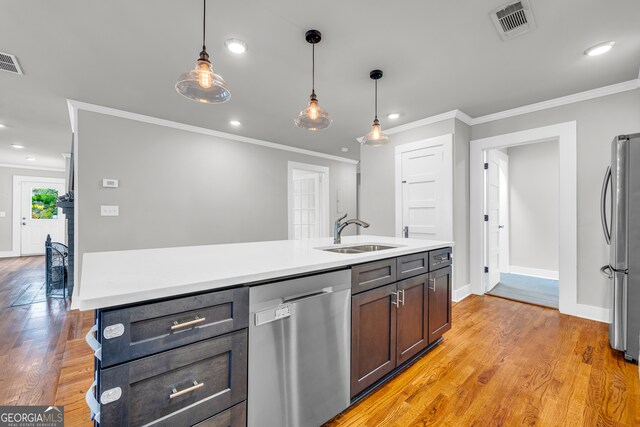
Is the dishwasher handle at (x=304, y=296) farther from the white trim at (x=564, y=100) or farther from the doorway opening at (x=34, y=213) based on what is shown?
the doorway opening at (x=34, y=213)

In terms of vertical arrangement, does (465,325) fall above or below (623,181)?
below

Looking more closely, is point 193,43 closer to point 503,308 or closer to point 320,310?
point 320,310

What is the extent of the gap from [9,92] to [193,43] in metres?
2.60

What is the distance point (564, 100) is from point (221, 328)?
4.16m

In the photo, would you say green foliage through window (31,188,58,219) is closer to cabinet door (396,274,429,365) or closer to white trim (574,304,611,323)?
cabinet door (396,274,429,365)

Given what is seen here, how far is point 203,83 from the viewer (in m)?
1.59

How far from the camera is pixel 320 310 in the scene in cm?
141

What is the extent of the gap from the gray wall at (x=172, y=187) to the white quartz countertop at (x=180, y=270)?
7.76 feet

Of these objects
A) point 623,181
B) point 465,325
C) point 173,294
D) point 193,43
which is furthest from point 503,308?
point 193,43

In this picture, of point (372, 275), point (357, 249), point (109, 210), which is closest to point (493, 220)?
point (357, 249)

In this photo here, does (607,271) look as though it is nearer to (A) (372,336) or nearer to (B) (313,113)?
(A) (372,336)

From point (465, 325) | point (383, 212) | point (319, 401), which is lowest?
point (465, 325)

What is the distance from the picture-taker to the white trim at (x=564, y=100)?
2822 millimetres

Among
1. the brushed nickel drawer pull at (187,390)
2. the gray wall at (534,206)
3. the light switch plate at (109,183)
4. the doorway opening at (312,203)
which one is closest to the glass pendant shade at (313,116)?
the brushed nickel drawer pull at (187,390)
